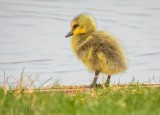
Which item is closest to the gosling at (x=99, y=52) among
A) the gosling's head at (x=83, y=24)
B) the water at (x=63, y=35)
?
the gosling's head at (x=83, y=24)

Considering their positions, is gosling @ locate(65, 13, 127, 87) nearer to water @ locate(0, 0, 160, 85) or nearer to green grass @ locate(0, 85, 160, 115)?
water @ locate(0, 0, 160, 85)

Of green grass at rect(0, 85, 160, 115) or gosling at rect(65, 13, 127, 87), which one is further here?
gosling at rect(65, 13, 127, 87)

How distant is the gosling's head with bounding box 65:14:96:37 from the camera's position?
771cm

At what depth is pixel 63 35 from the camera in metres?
11.1

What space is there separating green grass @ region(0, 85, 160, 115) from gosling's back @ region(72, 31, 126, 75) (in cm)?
144

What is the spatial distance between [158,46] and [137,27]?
1.16 meters

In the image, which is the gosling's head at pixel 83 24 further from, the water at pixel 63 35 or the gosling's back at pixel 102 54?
the water at pixel 63 35

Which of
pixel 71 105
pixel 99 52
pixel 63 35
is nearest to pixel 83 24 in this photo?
pixel 99 52

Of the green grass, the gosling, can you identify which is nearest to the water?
the gosling

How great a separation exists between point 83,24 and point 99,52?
0.48m

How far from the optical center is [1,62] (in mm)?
9422

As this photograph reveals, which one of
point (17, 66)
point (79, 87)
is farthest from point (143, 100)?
point (17, 66)

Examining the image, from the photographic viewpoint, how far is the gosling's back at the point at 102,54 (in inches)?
291

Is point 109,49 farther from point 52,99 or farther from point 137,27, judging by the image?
point 137,27
